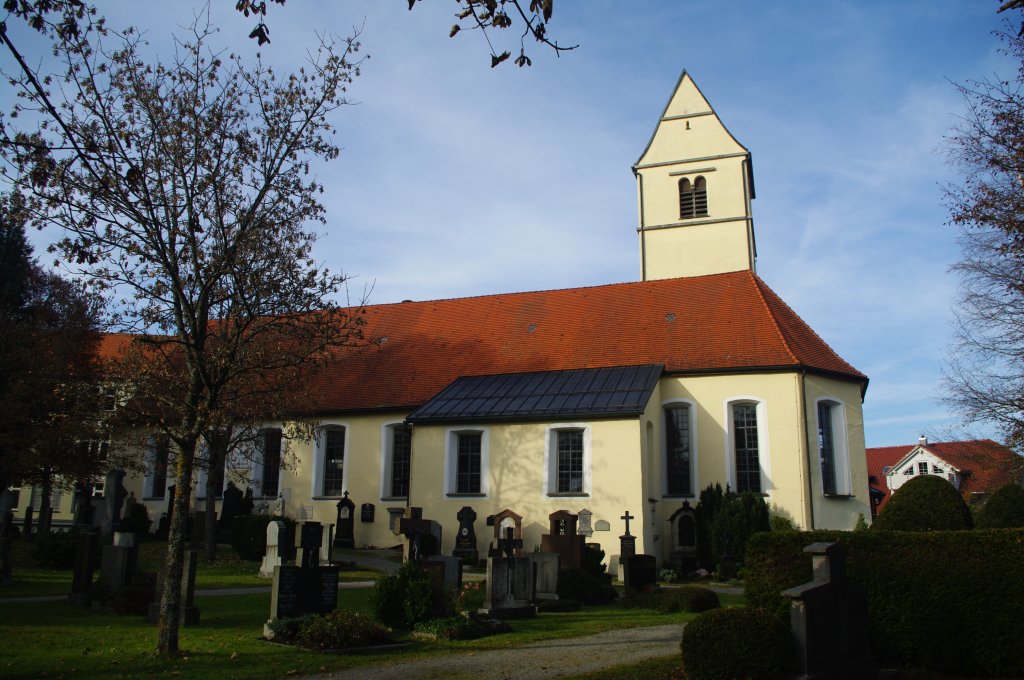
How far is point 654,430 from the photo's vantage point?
72.9ft

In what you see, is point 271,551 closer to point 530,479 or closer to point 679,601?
point 530,479

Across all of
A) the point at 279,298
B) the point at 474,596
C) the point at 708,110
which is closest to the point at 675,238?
the point at 708,110

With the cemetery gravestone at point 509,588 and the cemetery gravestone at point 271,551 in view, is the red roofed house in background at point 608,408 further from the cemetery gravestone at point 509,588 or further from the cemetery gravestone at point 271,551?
the cemetery gravestone at point 509,588

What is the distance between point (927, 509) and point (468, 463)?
12.1 meters

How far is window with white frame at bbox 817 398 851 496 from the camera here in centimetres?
2186

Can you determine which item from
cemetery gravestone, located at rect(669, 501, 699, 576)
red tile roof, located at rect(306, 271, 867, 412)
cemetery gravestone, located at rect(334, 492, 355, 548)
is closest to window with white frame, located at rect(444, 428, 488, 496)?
red tile roof, located at rect(306, 271, 867, 412)

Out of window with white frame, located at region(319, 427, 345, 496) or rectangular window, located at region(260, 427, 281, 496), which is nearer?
window with white frame, located at region(319, 427, 345, 496)

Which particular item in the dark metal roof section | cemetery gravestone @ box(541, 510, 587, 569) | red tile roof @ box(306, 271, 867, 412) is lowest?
cemetery gravestone @ box(541, 510, 587, 569)

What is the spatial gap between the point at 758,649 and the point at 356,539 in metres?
17.8

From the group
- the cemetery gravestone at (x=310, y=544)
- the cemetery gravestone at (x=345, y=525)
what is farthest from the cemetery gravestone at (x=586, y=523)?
the cemetery gravestone at (x=310, y=544)

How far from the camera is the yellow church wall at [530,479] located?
798 inches

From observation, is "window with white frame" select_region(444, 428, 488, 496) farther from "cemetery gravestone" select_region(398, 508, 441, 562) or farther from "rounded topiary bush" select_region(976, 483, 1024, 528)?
"rounded topiary bush" select_region(976, 483, 1024, 528)

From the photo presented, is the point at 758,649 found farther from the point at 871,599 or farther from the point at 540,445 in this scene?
the point at 540,445

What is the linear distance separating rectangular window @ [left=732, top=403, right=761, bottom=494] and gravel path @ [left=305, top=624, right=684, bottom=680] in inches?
434
